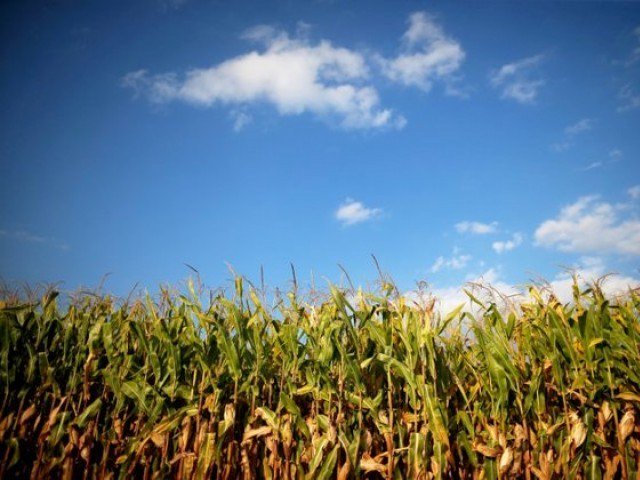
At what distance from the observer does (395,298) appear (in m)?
3.79

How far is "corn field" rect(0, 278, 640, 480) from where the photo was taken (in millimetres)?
3271

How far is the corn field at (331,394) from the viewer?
3271mm

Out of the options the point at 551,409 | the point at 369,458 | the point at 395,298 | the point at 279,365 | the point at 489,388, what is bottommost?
the point at 369,458

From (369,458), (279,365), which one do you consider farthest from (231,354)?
(369,458)

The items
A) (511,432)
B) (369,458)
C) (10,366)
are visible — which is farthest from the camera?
(10,366)

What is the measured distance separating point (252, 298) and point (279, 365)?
29.1 inches

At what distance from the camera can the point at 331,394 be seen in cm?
350

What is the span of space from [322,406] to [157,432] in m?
1.54

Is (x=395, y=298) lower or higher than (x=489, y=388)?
higher

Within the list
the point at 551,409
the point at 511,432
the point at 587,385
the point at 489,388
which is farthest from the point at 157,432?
the point at 587,385

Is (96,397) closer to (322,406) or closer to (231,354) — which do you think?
(231,354)

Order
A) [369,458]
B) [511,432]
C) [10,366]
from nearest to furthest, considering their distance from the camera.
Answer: [369,458], [511,432], [10,366]

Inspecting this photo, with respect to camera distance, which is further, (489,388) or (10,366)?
(10,366)

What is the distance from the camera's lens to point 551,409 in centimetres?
352
